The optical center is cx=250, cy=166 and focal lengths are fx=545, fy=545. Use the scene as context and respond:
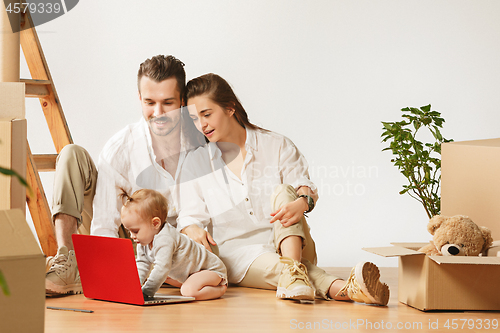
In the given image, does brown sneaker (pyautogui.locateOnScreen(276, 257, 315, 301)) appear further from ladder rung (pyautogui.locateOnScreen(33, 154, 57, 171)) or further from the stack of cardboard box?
ladder rung (pyautogui.locateOnScreen(33, 154, 57, 171))

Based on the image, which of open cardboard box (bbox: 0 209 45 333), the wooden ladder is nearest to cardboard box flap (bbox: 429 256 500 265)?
open cardboard box (bbox: 0 209 45 333)

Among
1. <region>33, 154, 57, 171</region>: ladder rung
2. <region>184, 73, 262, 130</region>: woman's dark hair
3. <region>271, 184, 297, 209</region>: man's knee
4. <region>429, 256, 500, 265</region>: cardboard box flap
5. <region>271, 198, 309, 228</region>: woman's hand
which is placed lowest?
<region>429, 256, 500, 265</region>: cardboard box flap

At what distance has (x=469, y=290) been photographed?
1314 millimetres

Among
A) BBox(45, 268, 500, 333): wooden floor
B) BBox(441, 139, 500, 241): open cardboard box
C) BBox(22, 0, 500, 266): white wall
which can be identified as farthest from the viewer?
BBox(22, 0, 500, 266): white wall

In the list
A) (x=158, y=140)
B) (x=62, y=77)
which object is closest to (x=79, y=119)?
(x=62, y=77)

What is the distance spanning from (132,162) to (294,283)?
721 mm

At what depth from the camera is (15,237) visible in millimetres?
804

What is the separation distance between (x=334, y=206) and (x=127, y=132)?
1.11 m

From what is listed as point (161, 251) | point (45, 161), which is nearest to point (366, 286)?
point (161, 251)

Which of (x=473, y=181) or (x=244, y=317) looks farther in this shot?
(x=473, y=181)

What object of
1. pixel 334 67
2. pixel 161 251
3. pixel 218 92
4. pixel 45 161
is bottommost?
pixel 161 251

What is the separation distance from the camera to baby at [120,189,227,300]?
140 centimetres

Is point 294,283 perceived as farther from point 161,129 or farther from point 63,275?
point 161,129

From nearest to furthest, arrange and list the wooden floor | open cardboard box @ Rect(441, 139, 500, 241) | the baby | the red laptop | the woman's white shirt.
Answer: the wooden floor
the red laptop
the baby
open cardboard box @ Rect(441, 139, 500, 241)
the woman's white shirt
